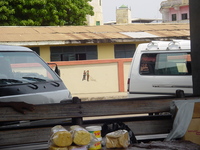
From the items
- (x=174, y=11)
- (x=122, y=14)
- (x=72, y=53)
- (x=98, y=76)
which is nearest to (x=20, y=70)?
(x=98, y=76)

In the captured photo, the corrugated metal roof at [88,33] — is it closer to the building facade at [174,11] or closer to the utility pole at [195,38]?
the utility pole at [195,38]

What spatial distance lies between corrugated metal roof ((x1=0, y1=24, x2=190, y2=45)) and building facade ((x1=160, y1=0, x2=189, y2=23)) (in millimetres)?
38444

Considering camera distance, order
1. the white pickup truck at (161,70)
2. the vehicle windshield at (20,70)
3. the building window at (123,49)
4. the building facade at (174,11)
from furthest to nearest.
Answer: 1. the building facade at (174,11)
2. the building window at (123,49)
3. the white pickup truck at (161,70)
4. the vehicle windshield at (20,70)

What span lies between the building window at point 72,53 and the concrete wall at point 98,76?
3.42 meters

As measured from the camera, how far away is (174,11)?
7231 cm

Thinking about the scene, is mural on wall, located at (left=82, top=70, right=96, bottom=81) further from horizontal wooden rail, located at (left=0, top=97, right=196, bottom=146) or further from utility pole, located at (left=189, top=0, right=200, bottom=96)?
horizontal wooden rail, located at (left=0, top=97, right=196, bottom=146)

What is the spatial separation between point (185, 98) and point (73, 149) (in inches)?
74.3

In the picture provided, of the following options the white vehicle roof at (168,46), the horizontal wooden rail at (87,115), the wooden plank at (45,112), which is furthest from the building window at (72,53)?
the wooden plank at (45,112)

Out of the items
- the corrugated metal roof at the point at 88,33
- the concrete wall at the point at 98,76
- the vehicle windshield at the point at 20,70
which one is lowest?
the concrete wall at the point at 98,76

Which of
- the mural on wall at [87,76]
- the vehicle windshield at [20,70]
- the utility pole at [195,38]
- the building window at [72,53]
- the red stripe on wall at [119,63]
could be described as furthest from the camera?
the building window at [72,53]

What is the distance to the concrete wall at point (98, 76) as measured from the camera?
2506 cm

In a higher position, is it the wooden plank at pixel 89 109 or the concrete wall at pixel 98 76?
the wooden plank at pixel 89 109

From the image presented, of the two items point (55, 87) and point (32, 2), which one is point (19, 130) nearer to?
point (55, 87)

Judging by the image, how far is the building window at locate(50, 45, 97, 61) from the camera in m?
28.1
